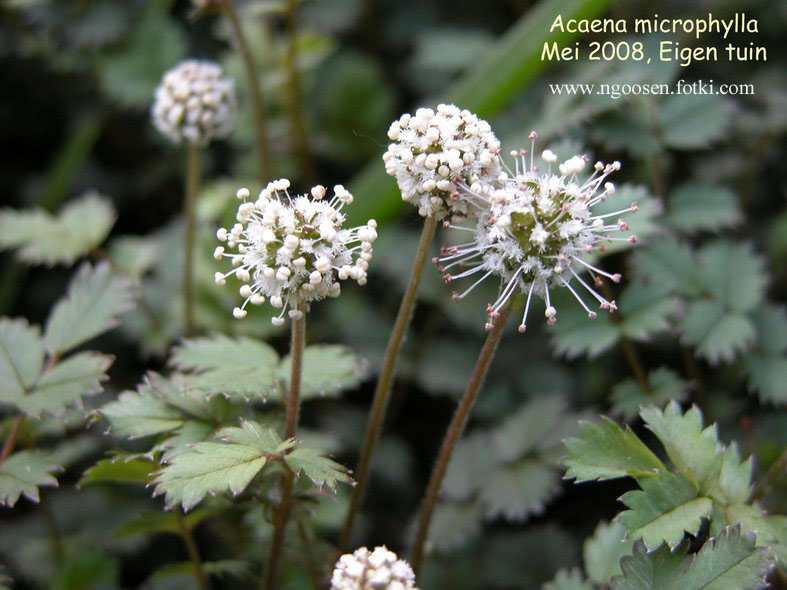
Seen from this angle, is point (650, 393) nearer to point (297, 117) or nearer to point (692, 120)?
point (692, 120)

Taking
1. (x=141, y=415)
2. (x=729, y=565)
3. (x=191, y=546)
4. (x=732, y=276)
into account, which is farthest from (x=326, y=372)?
(x=732, y=276)

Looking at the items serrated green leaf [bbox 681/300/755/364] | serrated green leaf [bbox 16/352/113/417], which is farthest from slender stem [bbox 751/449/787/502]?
serrated green leaf [bbox 16/352/113/417]

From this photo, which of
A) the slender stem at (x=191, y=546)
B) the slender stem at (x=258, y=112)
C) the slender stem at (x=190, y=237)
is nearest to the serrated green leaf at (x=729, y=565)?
the slender stem at (x=191, y=546)

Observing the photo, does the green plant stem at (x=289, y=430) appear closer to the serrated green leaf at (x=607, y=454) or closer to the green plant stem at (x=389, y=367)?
the green plant stem at (x=389, y=367)

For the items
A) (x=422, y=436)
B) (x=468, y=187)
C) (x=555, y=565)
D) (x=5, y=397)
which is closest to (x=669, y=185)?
(x=422, y=436)

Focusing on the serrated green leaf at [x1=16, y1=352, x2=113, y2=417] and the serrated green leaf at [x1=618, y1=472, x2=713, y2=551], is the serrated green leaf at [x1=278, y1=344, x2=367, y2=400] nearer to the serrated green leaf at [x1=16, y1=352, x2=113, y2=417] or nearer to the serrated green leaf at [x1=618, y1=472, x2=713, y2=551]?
the serrated green leaf at [x1=16, y1=352, x2=113, y2=417]

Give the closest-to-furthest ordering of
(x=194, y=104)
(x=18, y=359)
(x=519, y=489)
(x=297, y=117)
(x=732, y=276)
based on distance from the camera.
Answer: (x=18, y=359) < (x=519, y=489) < (x=732, y=276) < (x=194, y=104) < (x=297, y=117)
